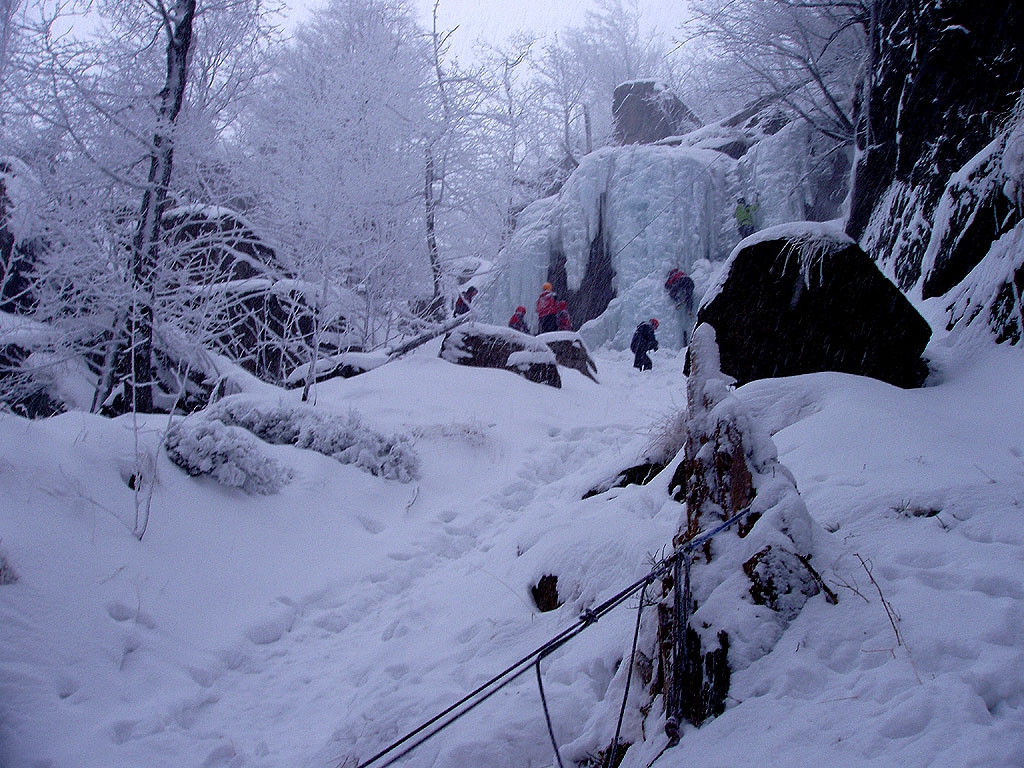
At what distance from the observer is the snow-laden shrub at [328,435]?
6.31 metres

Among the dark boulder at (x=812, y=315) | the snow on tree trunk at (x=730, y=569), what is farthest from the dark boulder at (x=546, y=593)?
the dark boulder at (x=812, y=315)

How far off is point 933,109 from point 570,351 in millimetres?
7222

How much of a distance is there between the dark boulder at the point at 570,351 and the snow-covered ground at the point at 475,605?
694cm

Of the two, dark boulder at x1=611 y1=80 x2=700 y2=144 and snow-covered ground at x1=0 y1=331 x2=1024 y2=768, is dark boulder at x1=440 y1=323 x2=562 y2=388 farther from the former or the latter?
dark boulder at x1=611 y1=80 x2=700 y2=144

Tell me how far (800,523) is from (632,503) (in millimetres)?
2030

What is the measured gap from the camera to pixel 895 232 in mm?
8141

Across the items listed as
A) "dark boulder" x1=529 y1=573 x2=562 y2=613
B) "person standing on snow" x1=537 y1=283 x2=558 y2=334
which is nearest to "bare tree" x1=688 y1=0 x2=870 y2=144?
"person standing on snow" x1=537 y1=283 x2=558 y2=334

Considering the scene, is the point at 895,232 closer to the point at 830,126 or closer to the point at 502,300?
the point at 830,126

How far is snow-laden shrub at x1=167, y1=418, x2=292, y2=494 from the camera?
4934 millimetres

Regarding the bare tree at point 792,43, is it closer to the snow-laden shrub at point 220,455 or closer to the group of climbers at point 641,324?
the group of climbers at point 641,324

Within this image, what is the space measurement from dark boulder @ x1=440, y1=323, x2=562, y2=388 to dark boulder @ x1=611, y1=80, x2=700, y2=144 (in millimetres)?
19731

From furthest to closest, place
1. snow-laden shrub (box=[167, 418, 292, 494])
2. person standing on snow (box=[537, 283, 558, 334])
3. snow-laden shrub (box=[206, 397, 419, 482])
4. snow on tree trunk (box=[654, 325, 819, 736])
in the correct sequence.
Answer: person standing on snow (box=[537, 283, 558, 334])
snow-laden shrub (box=[206, 397, 419, 482])
snow-laden shrub (box=[167, 418, 292, 494])
snow on tree trunk (box=[654, 325, 819, 736])

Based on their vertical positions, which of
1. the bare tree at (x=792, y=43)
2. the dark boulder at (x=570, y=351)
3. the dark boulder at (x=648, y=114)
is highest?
the dark boulder at (x=648, y=114)

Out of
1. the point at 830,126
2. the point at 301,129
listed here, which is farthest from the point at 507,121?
the point at 830,126
